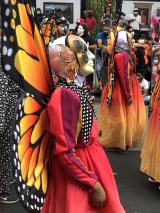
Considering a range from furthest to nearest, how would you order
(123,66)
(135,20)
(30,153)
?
(135,20) < (123,66) < (30,153)

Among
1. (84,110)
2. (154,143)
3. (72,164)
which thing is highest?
(84,110)

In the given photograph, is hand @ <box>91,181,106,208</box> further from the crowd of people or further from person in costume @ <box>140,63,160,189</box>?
person in costume @ <box>140,63,160,189</box>

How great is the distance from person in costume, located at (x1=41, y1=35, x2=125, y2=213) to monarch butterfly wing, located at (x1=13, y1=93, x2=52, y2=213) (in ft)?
0.20

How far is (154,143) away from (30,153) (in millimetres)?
2317

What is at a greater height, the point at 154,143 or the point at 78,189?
the point at 78,189

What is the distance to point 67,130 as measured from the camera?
2148 millimetres

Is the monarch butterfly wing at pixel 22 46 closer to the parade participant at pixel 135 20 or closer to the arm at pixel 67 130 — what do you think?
the arm at pixel 67 130

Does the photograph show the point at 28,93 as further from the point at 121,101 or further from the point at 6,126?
the point at 121,101

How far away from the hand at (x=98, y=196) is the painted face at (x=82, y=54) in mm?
688

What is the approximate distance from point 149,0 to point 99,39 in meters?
4.38

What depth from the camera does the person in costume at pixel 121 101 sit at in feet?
16.9

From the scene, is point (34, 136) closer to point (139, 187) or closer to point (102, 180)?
point (102, 180)

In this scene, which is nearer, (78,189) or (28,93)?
(28,93)

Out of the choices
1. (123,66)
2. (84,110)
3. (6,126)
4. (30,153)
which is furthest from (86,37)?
(30,153)
